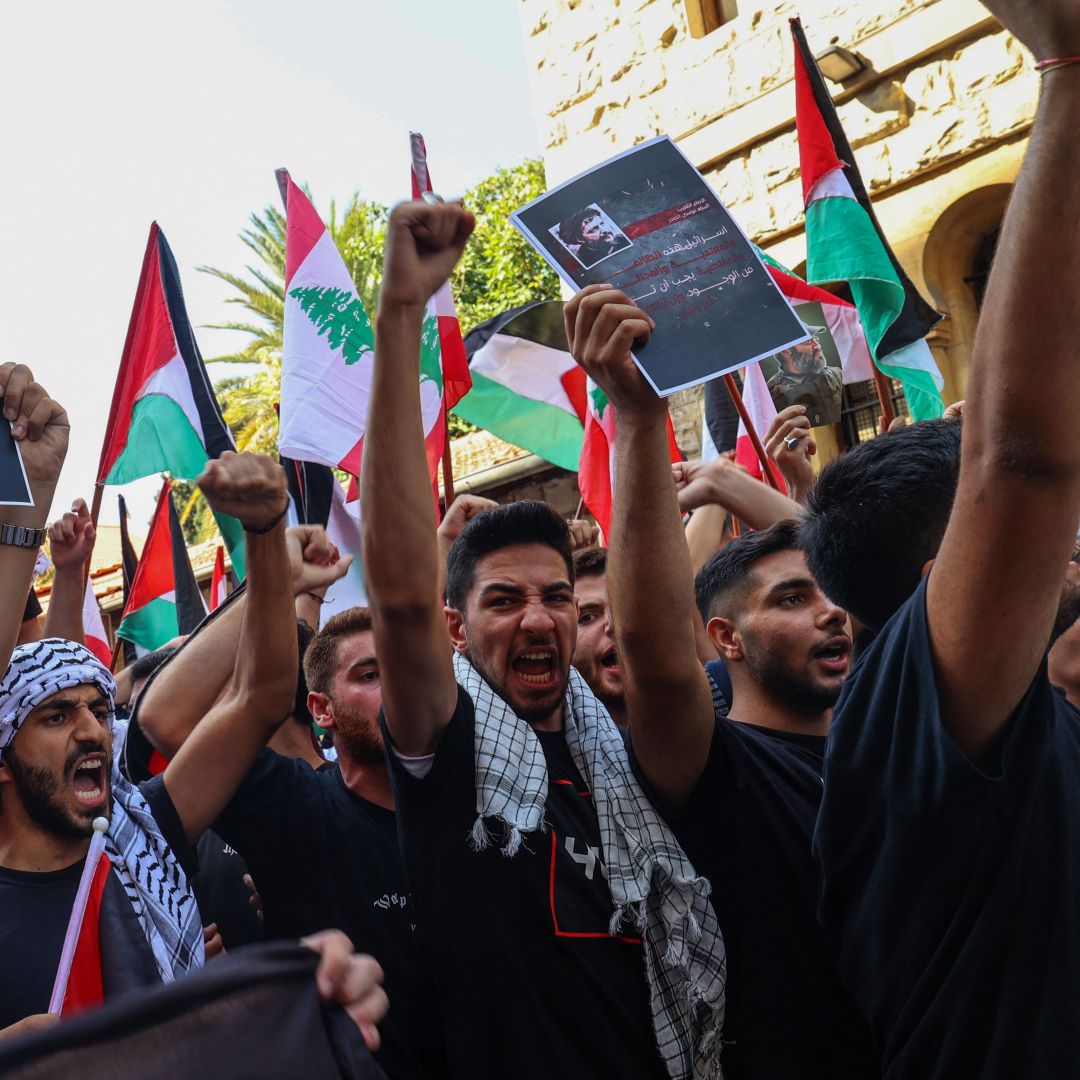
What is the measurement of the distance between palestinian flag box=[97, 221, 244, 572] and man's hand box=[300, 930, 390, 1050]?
156 inches

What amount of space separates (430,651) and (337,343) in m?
2.61

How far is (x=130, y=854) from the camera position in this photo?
2703 mm

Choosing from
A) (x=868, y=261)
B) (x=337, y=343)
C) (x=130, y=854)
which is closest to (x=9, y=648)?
(x=130, y=854)

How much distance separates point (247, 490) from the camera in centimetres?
298

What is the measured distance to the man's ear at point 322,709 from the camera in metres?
3.37

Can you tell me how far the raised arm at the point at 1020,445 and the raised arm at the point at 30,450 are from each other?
6.25ft

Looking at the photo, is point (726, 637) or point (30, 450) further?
point (726, 637)

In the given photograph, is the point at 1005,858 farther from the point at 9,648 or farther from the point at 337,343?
the point at 337,343

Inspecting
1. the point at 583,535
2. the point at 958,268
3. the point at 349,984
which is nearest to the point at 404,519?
the point at 349,984

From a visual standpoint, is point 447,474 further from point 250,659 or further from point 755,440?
point 250,659

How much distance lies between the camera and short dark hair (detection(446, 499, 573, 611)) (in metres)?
2.89

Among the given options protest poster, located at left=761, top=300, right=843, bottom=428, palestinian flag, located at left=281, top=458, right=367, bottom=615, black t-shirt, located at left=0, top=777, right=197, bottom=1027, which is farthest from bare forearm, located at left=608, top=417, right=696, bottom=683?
protest poster, located at left=761, top=300, right=843, bottom=428

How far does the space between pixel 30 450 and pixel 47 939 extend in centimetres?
106

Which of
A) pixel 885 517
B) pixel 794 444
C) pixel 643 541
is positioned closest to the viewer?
pixel 885 517
